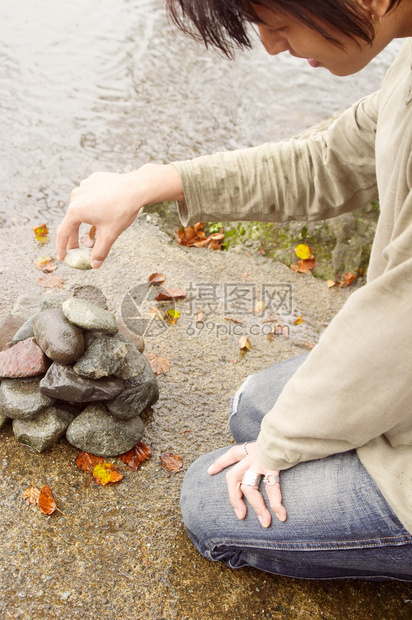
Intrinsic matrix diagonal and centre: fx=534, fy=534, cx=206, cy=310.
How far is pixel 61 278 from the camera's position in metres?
3.31

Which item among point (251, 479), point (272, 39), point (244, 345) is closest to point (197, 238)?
point (244, 345)

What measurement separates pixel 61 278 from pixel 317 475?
2129 mm

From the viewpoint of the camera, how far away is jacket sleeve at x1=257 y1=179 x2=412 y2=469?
1.38 m

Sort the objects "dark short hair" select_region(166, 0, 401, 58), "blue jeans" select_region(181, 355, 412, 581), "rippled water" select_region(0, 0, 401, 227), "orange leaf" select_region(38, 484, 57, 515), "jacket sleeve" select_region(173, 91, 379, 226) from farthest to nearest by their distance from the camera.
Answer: "rippled water" select_region(0, 0, 401, 227) → "orange leaf" select_region(38, 484, 57, 515) → "jacket sleeve" select_region(173, 91, 379, 226) → "blue jeans" select_region(181, 355, 412, 581) → "dark short hair" select_region(166, 0, 401, 58)

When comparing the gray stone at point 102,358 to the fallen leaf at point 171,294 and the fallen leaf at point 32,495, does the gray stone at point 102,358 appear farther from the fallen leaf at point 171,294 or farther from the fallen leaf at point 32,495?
the fallen leaf at point 171,294

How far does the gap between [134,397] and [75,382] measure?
300mm

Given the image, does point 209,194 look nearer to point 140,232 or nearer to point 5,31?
point 140,232

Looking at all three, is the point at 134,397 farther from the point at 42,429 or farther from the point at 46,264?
the point at 46,264

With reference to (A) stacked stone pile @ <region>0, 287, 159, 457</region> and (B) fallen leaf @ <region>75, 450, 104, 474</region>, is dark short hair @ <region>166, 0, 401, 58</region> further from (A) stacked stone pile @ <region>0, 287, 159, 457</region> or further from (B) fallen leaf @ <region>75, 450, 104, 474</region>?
(B) fallen leaf @ <region>75, 450, 104, 474</region>

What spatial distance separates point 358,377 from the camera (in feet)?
4.83

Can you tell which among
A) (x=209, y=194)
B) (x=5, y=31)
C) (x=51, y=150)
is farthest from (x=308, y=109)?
(x=209, y=194)

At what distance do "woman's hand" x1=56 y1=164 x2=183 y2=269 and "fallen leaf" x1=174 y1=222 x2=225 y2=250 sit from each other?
1804 mm

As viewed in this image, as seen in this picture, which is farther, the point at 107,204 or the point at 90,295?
the point at 90,295

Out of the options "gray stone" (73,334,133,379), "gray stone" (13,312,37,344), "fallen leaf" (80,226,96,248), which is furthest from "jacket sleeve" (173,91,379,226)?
"fallen leaf" (80,226,96,248)
